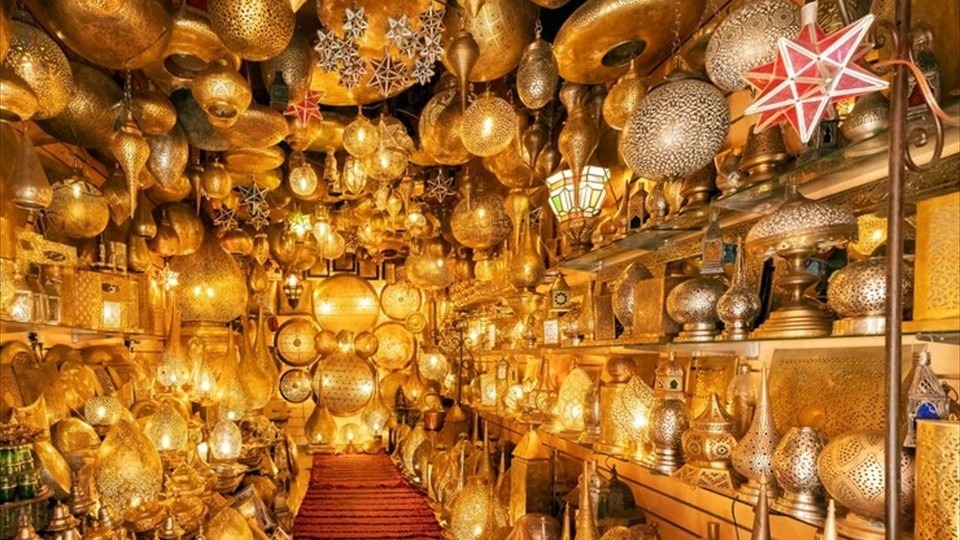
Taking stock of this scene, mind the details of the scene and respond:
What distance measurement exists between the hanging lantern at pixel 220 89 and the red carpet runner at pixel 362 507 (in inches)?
124

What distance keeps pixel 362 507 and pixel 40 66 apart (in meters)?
4.22

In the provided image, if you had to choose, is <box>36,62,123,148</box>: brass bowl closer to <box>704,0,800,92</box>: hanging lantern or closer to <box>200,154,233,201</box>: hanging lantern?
<box>200,154,233,201</box>: hanging lantern

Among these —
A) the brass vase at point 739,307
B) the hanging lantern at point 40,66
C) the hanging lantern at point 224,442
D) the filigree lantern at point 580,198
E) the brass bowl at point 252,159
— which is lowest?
the hanging lantern at point 224,442

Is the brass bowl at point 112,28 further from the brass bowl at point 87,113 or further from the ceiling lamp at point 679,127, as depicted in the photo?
the ceiling lamp at point 679,127

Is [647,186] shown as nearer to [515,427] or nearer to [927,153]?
[927,153]

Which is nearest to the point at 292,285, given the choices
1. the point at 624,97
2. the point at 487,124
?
the point at 487,124

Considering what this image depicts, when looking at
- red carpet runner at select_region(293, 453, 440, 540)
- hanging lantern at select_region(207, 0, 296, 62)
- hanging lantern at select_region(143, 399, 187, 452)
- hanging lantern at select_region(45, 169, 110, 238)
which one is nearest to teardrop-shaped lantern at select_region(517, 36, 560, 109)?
hanging lantern at select_region(207, 0, 296, 62)

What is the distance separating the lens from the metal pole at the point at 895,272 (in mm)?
893

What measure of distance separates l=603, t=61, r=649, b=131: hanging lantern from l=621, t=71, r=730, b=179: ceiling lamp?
34cm

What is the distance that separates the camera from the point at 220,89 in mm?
1811

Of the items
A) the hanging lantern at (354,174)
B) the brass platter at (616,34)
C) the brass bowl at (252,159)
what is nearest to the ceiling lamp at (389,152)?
the hanging lantern at (354,174)

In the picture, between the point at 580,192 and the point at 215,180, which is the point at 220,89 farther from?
the point at 215,180

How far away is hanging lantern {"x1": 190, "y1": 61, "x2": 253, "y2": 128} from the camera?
181 cm

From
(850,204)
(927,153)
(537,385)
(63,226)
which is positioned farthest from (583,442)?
(63,226)
